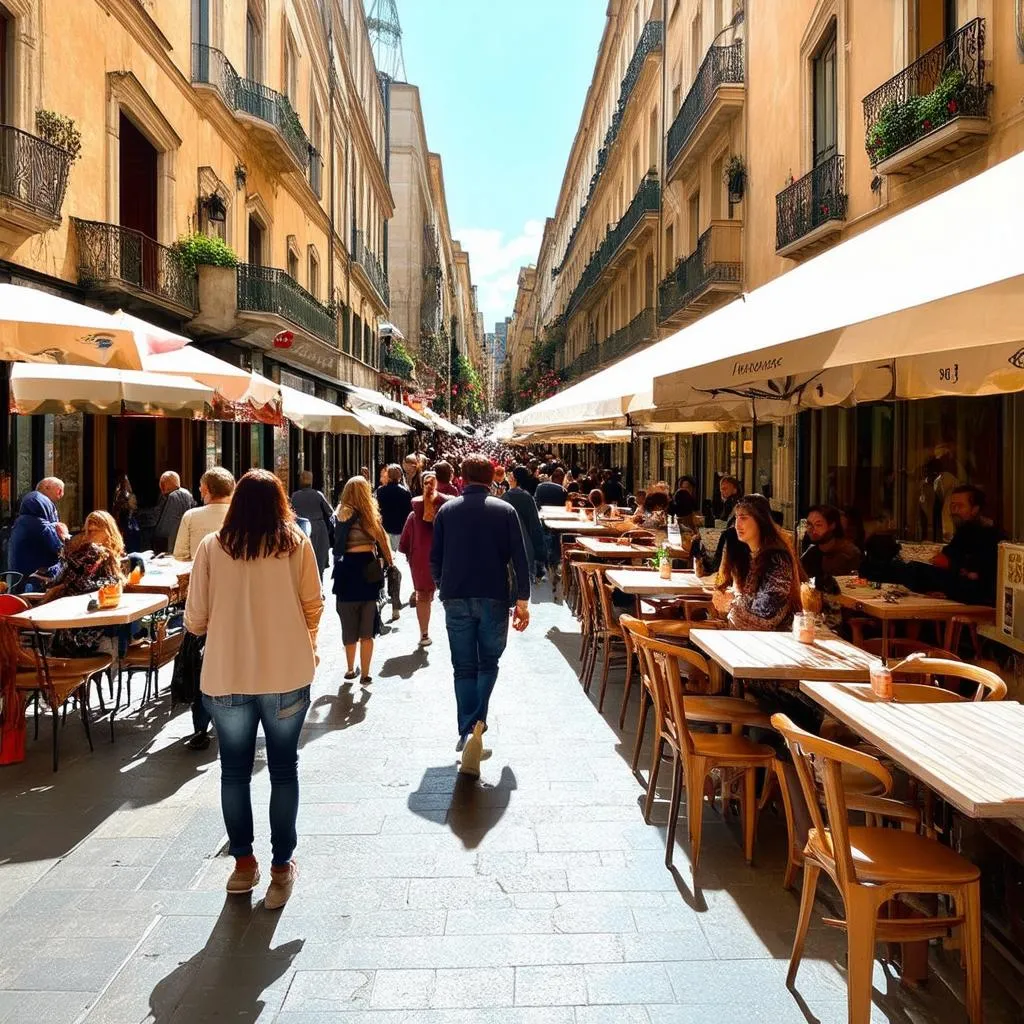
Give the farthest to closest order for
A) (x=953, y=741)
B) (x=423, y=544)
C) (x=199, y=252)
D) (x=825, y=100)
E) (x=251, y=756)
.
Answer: (x=199, y=252)
(x=825, y=100)
(x=423, y=544)
(x=251, y=756)
(x=953, y=741)

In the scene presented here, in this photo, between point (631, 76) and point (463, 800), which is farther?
point (631, 76)

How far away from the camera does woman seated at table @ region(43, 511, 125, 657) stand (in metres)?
5.88

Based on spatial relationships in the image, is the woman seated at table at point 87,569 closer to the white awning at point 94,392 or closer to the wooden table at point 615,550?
the white awning at point 94,392

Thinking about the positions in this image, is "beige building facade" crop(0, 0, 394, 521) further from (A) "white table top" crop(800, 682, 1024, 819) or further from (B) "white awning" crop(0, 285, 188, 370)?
(A) "white table top" crop(800, 682, 1024, 819)

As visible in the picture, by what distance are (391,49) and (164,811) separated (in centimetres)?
5007

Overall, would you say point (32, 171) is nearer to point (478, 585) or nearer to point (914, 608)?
point (478, 585)

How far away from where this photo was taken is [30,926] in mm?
3350

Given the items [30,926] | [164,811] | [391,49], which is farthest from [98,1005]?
[391,49]

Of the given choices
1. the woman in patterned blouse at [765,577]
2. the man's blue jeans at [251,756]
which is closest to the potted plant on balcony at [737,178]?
the woman in patterned blouse at [765,577]

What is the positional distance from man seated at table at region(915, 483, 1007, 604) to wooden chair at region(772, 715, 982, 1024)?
4.20 m

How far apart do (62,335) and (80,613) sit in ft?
5.69

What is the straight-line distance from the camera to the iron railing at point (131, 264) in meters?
10.7

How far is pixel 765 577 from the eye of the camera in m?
5.05

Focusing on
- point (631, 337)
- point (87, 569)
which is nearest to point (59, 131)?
point (87, 569)
